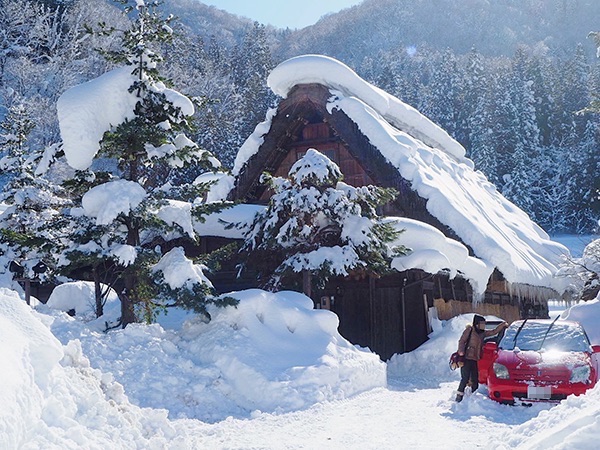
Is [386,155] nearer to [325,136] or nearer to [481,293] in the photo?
[325,136]

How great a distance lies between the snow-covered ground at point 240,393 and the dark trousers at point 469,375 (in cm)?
25

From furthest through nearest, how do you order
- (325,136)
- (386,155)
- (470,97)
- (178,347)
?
(470,97)
(325,136)
(386,155)
(178,347)

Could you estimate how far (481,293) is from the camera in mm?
15602

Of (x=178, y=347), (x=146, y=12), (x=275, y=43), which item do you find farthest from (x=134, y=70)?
(x=275, y=43)

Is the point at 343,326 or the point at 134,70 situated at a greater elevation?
the point at 134,70

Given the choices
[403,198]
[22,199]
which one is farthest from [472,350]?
[22,199]

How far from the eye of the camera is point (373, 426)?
25.0ft

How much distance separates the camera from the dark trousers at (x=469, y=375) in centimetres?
959

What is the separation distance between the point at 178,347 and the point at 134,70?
184 inches

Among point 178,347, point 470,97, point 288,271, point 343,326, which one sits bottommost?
point 343,326

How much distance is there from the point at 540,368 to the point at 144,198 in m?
6.66

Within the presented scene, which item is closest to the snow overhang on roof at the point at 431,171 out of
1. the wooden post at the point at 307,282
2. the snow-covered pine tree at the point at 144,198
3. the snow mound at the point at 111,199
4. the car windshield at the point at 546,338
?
the wooden post at the point at 307,282

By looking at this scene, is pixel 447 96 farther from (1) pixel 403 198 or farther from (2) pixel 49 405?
(2) pixel 49 405

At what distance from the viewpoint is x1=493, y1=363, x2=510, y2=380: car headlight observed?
8.88 metres
